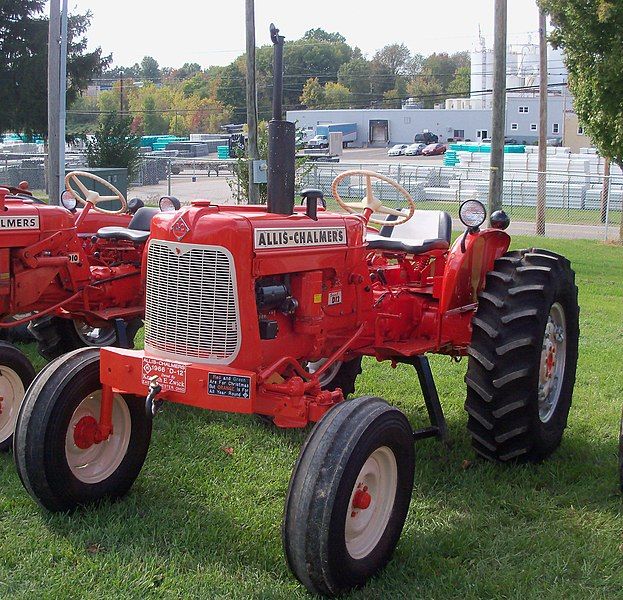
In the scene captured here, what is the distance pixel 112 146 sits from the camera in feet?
92.5

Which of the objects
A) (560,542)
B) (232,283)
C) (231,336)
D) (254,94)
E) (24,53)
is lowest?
(560,542)

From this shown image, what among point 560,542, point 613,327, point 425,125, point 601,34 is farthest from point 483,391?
point 425,125

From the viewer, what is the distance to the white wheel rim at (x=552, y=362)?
5555 mm

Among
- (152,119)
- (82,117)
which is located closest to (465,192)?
(152,119)

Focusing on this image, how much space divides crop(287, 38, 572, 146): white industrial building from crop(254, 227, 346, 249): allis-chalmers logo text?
7043 centimetres

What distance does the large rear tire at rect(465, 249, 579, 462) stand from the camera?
5.01m

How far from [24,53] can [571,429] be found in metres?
28.7

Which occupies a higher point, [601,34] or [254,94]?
[601,34]

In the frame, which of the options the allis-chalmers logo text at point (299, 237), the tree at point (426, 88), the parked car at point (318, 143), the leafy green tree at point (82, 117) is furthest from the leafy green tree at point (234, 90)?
the allis-chalmers logo text at point (299, 237)

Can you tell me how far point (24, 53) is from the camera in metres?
30.4

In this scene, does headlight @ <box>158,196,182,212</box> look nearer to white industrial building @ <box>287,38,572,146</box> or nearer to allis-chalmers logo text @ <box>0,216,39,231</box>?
allis-chalmers logo text @ <box>0,216,39,231</box>

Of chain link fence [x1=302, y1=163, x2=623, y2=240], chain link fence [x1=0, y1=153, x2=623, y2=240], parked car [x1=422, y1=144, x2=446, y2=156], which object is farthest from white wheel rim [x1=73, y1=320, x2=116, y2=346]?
parked car [x1=422, y1=144, x2=446, y2=156]

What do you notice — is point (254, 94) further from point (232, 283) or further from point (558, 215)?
point (558, 215)

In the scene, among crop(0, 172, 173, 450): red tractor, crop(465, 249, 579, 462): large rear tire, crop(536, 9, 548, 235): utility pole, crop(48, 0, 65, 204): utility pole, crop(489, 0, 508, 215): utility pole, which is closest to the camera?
crop(465, 249, 579, 462): large rear tire
